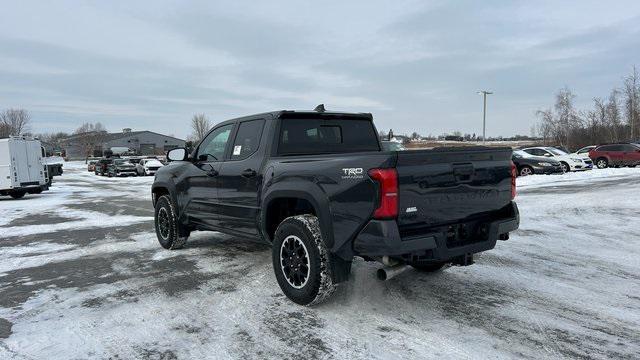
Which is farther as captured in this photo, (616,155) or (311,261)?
(616,155)

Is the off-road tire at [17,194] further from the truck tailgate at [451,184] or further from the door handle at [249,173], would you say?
the truck tailgate at [451,184]

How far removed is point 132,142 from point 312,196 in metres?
120

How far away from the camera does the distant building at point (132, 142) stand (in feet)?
357

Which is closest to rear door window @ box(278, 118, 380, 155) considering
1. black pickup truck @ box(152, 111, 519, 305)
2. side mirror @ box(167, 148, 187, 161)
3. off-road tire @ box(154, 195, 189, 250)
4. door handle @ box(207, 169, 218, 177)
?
black pickup truck @ box(152, 111, 519, 305)

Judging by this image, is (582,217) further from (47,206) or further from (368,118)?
(47,206)

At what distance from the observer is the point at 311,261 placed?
4.13 metres

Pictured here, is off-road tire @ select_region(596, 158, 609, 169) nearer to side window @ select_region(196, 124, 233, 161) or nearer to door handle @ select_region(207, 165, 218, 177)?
side window @ select_region(196, 124, 233, 161)

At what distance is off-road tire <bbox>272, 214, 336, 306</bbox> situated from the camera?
4.09m

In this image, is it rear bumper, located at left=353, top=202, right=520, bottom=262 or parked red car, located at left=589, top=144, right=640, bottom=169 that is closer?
rear bumper, located at left=353, top=202, right=520, bottom=262

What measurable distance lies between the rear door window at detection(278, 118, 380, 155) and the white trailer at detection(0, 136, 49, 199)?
1710 centimetres

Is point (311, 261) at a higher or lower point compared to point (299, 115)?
lower

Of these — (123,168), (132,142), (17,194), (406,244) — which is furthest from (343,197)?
(132,142)

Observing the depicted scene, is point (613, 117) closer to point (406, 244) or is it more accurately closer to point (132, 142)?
point (406, 244)

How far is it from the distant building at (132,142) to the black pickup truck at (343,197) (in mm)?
105817
